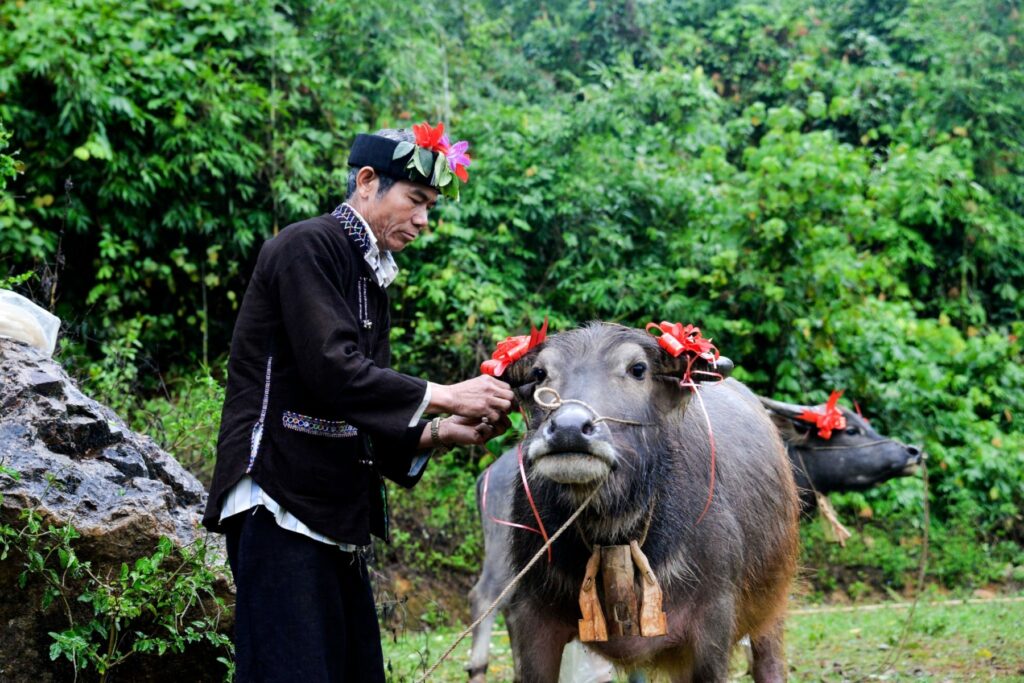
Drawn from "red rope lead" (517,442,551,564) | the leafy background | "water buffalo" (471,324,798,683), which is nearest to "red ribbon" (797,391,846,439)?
the leafy background

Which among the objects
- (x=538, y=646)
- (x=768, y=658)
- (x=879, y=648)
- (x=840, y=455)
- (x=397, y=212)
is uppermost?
(x=397, y=212)

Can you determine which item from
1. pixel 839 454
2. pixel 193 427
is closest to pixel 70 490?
pixel 193 427

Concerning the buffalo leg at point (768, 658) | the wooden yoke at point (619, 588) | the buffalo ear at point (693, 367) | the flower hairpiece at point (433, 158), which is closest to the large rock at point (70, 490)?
the wooden yoke at point (619, 588)

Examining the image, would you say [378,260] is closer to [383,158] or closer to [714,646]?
[383,158]

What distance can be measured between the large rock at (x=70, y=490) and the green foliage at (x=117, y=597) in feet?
0.21

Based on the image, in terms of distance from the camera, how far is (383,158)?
318 centimetres

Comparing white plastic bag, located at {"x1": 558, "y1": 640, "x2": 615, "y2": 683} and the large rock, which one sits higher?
the large rock

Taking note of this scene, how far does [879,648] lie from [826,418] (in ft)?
5.06

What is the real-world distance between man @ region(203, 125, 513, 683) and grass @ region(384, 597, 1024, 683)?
1811mm

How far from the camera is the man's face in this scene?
320 centimetres

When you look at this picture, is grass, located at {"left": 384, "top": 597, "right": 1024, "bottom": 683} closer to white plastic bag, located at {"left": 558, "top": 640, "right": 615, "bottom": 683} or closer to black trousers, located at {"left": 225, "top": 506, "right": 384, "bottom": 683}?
white plastic bag, located at {"left": 558, "top": 640, "right": 615, "bottom": 683}

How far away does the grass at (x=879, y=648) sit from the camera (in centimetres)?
566

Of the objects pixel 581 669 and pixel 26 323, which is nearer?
pixel 26 323

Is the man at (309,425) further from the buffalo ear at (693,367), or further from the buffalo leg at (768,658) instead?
the buffalo leg at (768,658)
